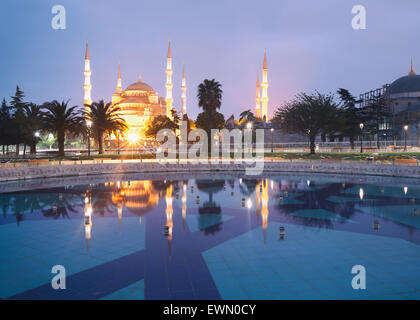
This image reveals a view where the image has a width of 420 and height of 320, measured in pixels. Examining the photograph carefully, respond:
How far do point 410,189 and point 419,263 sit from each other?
14061 mm

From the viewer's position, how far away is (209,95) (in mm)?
51625

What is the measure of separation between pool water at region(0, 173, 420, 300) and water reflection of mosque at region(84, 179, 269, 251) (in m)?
0.08

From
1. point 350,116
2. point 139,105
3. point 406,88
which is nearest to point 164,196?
point 350,116

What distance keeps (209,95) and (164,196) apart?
34.9 metres

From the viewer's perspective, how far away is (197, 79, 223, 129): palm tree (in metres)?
51.4

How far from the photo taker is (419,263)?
8758 mm

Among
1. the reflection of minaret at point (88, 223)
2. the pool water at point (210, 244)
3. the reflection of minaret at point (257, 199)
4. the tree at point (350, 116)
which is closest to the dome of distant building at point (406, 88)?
the tree at point (350, 116)

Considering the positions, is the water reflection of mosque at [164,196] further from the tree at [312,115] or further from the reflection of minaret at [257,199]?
the tree at [312,115]

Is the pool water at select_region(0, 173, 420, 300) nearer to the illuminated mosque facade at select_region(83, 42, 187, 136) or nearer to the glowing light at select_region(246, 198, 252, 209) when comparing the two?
the glowing light at select_region(246, 198, 252, 209)

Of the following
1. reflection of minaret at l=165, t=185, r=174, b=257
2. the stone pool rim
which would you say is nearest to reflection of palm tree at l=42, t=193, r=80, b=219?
reflection of minaret at l=165, t=185, r=174, b=257

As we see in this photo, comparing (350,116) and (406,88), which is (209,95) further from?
(406,88)

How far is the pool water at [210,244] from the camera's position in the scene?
735 centimetres

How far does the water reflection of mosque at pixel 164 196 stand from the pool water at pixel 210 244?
0.27 feet
